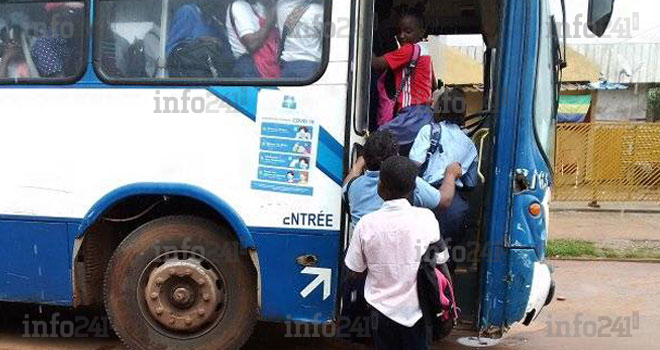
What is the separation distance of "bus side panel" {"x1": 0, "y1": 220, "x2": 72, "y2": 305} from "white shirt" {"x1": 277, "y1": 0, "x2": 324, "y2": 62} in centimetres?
191

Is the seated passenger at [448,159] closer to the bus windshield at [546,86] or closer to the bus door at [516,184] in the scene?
the bus door at [516,184]

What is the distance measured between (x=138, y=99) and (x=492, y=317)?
2.61m

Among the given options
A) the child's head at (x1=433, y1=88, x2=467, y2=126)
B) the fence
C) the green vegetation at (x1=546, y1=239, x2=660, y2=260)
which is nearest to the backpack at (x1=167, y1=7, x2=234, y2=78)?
the child's head at (x1=433, y1=88, x2=467, y2=126)

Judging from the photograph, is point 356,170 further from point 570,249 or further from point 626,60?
point 626,60

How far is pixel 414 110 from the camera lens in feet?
14.4

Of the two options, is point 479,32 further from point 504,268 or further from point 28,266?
point 28,266

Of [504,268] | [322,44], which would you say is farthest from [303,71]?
[504,268]

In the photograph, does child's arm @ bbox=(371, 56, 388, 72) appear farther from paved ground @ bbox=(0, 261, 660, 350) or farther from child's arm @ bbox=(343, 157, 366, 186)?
paved ground @ bbox=(0, 261, 660, 350)

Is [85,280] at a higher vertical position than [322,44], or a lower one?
lower

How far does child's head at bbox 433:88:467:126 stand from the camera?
4410 mm

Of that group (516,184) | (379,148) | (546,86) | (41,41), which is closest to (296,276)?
(379,148)

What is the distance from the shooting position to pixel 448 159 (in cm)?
404

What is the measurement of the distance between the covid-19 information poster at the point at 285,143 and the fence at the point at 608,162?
33.6 ft

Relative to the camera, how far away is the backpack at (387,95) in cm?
438
